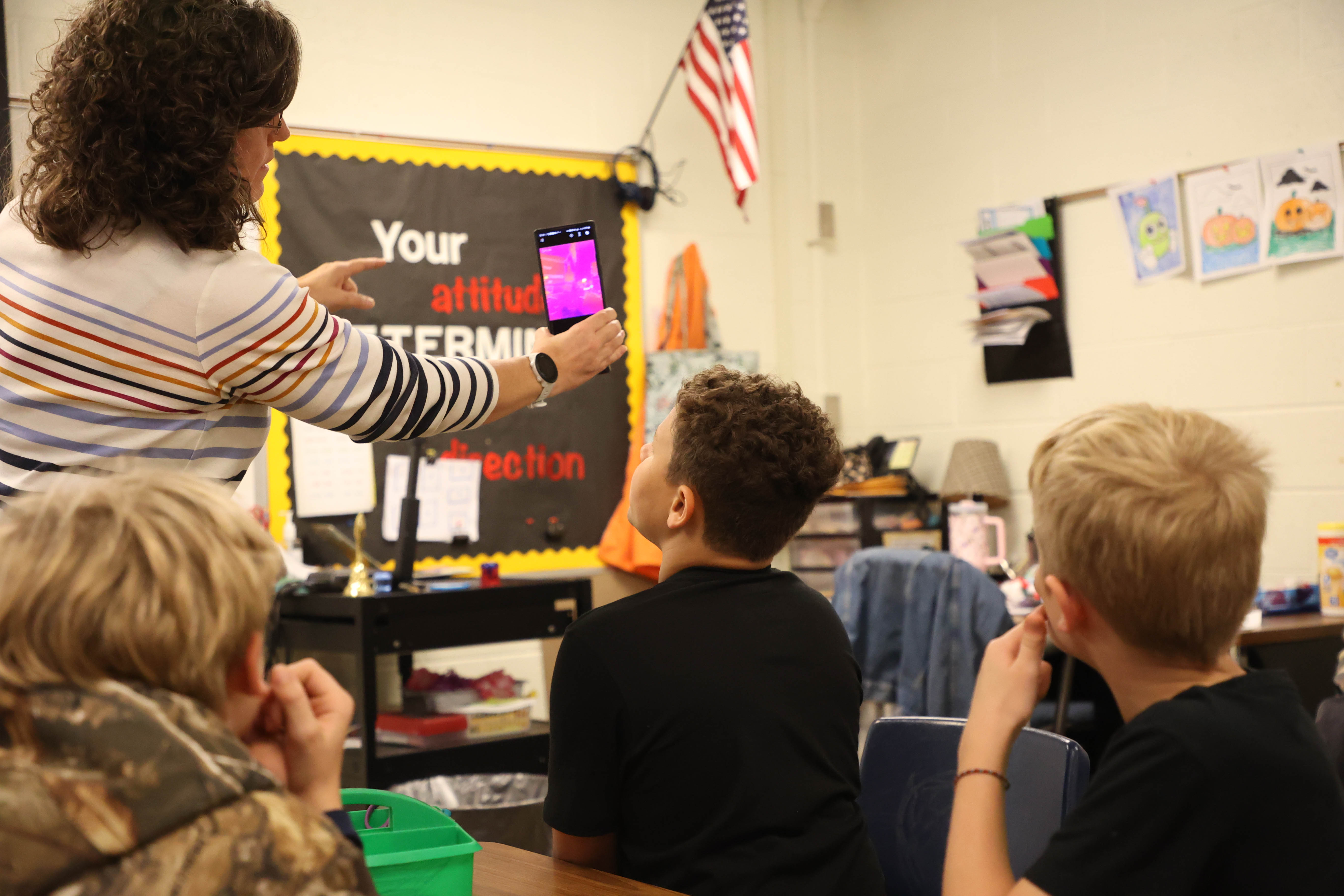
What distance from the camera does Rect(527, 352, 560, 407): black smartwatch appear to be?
1544 mm

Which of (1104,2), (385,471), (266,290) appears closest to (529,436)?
(385,471)

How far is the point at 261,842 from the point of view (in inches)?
26.4

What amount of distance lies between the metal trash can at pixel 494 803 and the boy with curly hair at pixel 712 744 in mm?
1215

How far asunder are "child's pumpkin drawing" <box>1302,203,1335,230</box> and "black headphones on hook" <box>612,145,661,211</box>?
203cm

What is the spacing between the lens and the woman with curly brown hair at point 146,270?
3.92ft

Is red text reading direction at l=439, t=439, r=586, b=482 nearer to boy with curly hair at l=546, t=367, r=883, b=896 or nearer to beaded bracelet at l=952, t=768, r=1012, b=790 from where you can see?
boy with curly hair at l=546, t=367, r=883, b=896

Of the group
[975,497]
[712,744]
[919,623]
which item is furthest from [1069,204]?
[712,744]

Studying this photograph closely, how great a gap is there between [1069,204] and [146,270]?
3.30 metres

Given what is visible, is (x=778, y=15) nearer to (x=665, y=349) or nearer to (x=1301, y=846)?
(x=665, y=349)

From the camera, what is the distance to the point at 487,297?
3.87 metres

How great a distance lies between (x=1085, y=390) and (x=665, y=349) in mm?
1416

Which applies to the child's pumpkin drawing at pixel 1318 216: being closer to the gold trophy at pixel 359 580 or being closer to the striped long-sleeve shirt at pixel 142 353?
the gold trophy at pixel 359 580

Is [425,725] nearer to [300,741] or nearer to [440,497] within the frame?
[440,497]

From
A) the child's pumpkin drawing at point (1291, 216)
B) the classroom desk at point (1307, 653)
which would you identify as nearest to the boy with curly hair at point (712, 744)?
the classroom desk at point (1307, 653)
